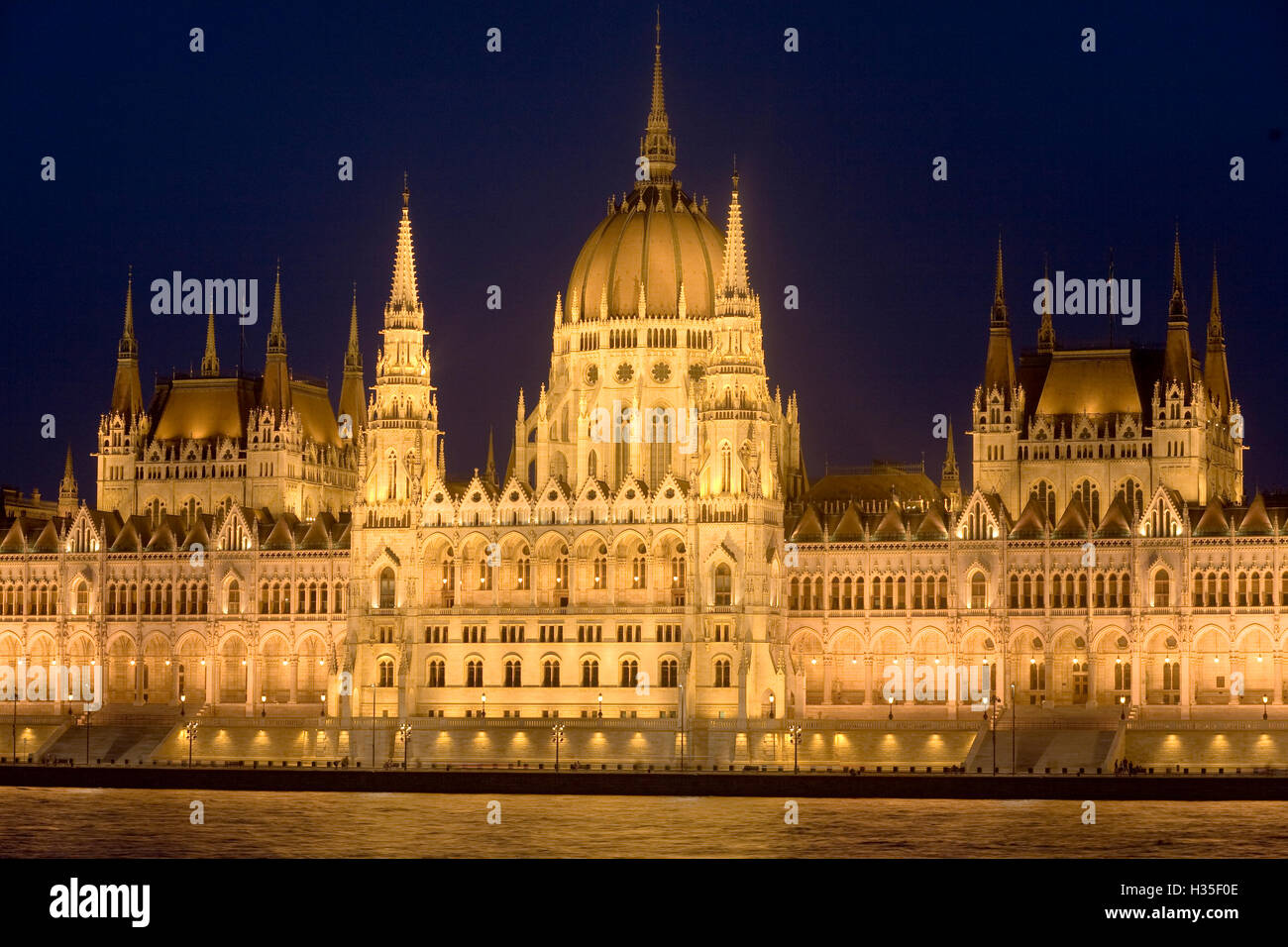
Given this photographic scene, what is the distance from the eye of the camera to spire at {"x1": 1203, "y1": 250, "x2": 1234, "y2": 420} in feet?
530

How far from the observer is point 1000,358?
162 metres

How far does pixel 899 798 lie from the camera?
426 feet

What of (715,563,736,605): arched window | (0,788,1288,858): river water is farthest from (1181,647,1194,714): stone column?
(715,563,736,605): arched window

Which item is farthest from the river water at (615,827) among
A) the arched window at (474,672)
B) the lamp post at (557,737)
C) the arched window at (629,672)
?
the arched window at (474,672)

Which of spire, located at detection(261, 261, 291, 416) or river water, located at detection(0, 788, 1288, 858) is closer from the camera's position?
river water, located at detection(0, 788, 1288, 858)

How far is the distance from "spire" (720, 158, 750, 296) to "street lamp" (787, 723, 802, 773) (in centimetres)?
2448

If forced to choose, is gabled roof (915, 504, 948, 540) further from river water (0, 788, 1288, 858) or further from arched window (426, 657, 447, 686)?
arched window (426, 657, 447, 686)

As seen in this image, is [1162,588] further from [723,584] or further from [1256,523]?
[723,584]

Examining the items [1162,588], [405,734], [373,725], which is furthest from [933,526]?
[373,725]

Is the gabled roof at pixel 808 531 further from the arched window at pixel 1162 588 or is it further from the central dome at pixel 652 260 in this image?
the arched window at pixel 1162 588

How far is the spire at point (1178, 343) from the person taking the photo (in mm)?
156000
